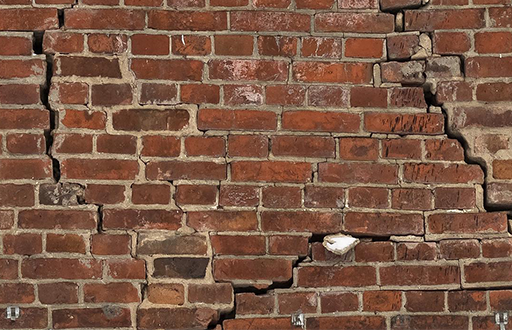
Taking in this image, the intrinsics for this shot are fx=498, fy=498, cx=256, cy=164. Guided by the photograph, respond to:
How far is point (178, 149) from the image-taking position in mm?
1891

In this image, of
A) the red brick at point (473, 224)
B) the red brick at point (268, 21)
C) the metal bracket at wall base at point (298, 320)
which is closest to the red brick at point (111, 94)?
the red brick at point (268, 21)

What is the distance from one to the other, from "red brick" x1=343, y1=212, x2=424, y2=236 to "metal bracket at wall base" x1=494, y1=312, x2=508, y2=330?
0.44m

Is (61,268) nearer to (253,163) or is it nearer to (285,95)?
(253,163)

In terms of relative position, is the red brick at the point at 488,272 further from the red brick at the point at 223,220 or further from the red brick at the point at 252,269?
the red brick at the point at 223,220

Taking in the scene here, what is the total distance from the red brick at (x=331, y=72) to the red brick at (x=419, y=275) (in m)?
0.73

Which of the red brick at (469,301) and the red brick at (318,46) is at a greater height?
the red brick at (318,46)

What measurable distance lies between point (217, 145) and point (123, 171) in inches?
14.5

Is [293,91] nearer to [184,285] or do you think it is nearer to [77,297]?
[184,285]

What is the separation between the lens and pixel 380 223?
6.26ft

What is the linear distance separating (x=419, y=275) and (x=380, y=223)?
0.25m

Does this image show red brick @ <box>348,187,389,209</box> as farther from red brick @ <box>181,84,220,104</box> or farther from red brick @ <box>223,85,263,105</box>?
red brick @ <box>181,84,220,104</box>

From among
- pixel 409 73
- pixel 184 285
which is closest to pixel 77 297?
pixel 184 285

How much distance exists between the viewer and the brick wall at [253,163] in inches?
73.5

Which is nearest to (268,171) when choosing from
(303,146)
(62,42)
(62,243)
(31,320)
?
(303,146)
